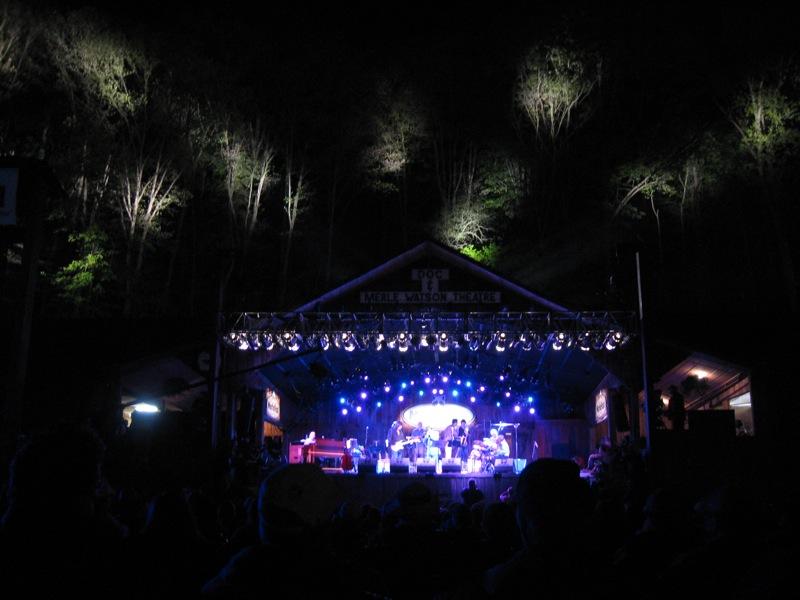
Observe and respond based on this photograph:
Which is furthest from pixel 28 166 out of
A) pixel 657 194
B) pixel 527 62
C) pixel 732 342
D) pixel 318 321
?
pixel 657 194

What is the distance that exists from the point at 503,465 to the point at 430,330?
6.04m

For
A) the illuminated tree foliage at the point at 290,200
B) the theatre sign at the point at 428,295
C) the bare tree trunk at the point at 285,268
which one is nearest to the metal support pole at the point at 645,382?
the theatre sign at the point at 428,295

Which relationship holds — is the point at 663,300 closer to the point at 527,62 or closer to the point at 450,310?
the point at 527,62

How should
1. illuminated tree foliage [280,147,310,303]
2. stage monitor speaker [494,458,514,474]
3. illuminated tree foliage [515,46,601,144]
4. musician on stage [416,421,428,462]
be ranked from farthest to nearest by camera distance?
illuminated tree foliage [280,147,310,303] < illuminated tree foliage [515,46,601,144] < musician on stage [416,421,428,462] < stage monitor speaker [494,458,514,474]

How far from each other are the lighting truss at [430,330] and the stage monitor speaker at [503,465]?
443cm

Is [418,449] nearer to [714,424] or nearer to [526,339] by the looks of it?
[526,339]

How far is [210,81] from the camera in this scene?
27781mm


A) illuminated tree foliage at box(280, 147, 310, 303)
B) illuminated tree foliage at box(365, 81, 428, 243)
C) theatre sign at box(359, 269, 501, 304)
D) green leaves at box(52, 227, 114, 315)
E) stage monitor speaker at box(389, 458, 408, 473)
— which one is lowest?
stage monitor speaker at box(389, 458, 408, 473)

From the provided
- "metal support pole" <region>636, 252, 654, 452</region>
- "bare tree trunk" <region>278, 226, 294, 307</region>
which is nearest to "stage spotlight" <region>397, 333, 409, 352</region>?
"metal support pole" <region>636, 252, 654, 452</region>

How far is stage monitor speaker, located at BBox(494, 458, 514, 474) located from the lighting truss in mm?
4431

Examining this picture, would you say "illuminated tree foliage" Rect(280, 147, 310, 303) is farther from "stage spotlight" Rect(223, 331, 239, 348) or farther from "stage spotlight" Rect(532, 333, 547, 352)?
"stage spotlight" Rect(532, 333, 547, 352)

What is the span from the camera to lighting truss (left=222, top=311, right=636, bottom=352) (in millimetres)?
15055

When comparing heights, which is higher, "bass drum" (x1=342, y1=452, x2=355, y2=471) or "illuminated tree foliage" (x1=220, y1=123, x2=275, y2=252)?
"illuminated tree foliage" (x1=220, y1=123, x2=275, y2=252)

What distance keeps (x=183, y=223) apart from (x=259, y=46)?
844 centimetres
